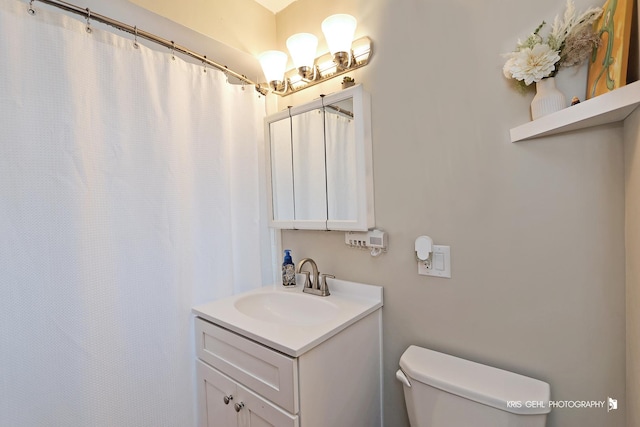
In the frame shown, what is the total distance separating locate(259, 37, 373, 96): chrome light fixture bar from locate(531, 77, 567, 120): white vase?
70cm

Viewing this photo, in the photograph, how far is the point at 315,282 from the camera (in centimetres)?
142

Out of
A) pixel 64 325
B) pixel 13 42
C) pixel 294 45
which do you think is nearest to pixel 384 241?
pixel 294 45

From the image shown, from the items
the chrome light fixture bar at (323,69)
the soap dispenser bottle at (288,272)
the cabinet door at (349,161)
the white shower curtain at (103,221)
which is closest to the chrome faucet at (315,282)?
the soap dispenser bottle at (288,272)

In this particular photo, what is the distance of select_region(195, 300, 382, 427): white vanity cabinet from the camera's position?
36.3 inches

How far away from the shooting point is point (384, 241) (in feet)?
4.12

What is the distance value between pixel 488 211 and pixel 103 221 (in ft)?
4.64

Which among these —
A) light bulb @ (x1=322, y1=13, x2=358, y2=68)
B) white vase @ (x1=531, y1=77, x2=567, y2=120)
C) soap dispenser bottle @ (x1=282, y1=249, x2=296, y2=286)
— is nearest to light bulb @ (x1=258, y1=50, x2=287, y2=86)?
light bulb @ (x1=322, y1=13, x2=358, y2=68)

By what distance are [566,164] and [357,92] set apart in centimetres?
81

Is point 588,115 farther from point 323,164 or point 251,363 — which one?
point 251,363

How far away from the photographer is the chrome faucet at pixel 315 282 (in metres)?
1.39

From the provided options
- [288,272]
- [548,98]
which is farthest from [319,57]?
[288,272]

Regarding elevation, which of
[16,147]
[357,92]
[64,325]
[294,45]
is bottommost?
[64,325]

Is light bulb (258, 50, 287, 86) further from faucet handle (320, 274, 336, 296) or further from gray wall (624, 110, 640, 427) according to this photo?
gray wall (624, 110, 640, 427)

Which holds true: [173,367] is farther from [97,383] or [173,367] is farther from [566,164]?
[566,164]
